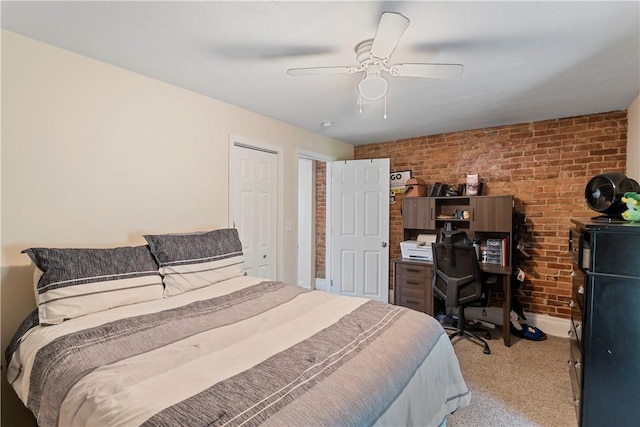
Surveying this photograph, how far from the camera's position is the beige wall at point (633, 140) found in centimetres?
266

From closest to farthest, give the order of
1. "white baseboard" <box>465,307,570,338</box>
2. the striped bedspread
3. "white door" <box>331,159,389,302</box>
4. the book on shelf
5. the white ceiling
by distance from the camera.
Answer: the striped bedspread < the white ceiling < "white baseboard" <box>465,307,570,338</box> < the book on shelf < "white door" <box>331,159,389,302</box>

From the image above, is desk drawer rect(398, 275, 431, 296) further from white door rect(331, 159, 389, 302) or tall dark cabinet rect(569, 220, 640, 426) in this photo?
tall dark cabinet rect(569, 220, 640, 426)

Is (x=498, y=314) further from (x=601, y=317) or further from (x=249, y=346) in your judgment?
(x=249, y=346)

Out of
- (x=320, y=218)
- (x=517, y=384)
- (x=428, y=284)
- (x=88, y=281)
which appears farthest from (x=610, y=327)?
(x=320, y=218)

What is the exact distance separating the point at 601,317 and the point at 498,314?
2.16 m

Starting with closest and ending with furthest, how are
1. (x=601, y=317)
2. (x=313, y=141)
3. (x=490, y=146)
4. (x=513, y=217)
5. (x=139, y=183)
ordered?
(x=601, y=317), (x=139, y=183), (x=513, y=217), (x=490, y=146), (x=313, y=141)

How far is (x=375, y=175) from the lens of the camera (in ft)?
14.0

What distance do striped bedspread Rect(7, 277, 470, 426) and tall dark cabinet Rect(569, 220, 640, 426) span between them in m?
0.68

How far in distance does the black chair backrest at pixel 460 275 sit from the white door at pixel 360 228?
3.79 ft

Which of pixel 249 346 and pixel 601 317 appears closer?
pixel 249 346

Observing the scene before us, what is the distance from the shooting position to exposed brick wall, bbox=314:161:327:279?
5191mm

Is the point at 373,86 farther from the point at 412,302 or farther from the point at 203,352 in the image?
the point at 412,302

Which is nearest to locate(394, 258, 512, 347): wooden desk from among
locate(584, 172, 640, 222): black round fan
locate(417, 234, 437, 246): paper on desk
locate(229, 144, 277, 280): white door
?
locate(417, 234, 437, 246): paper on desk

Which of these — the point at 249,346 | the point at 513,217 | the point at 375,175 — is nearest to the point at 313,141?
the point at 375,175
